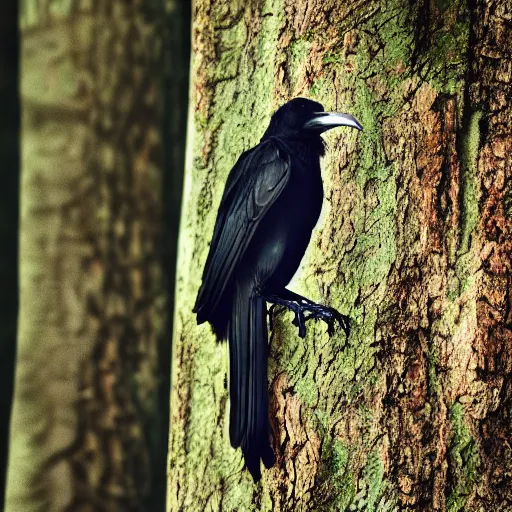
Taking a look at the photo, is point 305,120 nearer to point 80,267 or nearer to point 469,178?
point 469,178

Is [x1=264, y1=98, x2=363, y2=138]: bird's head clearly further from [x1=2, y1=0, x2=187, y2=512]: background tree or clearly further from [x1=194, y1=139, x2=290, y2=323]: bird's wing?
[x1=2, y1=0, x2=187, y2=512]: background tree

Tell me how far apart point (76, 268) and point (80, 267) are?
11 millimetres

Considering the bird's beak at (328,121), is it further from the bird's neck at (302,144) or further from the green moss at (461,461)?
the green moss at (461,461)

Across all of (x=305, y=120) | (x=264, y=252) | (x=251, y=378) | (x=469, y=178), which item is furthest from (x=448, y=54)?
(x=251, y=378)

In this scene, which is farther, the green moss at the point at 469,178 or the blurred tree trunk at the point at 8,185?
the blurred tree trunk at the point at 8,185

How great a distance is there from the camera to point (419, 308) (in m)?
2.13

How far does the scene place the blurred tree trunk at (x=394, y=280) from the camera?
6.88 ft

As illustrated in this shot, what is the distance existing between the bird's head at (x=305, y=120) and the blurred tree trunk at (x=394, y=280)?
4cm

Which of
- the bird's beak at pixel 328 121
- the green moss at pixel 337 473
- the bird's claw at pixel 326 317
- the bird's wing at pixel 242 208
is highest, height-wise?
the bird's beak at pixel 328 121

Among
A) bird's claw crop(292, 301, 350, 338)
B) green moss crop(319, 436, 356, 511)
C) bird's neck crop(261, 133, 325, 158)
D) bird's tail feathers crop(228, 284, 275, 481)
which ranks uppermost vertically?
bird's neck crop(261, 133, 325, 158)

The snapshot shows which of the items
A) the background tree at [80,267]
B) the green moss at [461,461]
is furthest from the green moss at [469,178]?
the background tree at [80,267]

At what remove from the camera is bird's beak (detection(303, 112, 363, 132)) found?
6.84 ft

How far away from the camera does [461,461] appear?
6.93 ft

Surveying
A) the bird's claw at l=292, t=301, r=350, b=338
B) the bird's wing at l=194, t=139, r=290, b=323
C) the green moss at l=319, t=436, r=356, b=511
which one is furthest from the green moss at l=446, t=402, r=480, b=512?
the bird's wing at l=194, t=139, r=290, b=323
